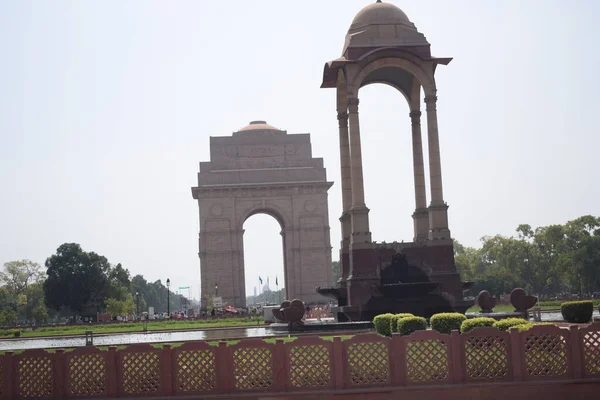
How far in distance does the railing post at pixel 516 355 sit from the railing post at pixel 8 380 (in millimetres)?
6692

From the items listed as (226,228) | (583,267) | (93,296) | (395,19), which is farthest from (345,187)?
(93,296)

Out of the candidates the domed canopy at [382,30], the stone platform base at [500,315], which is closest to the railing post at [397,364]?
the stone platform base at [500,315]

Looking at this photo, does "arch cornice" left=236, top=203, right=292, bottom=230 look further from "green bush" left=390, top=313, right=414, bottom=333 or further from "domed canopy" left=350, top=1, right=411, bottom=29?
"green bush" left=390, top=313, right=414, bottom=333

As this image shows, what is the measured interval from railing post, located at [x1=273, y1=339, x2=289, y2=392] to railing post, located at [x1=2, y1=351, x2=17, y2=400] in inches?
142

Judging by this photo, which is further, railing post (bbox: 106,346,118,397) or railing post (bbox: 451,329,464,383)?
railing post (bbox: 106,346,118,397)

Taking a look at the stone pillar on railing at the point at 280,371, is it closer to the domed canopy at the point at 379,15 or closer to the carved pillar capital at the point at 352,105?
the carved pillar capital at the point at 352,105

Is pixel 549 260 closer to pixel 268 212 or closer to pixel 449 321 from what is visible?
pixel 268 212

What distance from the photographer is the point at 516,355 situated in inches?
420

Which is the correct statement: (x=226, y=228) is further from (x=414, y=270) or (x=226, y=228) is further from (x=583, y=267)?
(x=414, y=270)

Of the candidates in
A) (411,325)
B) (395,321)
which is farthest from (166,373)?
(395,321)

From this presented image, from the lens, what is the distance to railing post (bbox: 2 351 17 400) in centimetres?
1103

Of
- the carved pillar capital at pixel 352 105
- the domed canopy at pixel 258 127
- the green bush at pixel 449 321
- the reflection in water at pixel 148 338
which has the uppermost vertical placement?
the domed canopy at pixel 258 127

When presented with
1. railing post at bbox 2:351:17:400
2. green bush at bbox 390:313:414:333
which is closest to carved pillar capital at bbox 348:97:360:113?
green bush at bbox 390:313:414:333

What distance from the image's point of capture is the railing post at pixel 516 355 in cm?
1061
